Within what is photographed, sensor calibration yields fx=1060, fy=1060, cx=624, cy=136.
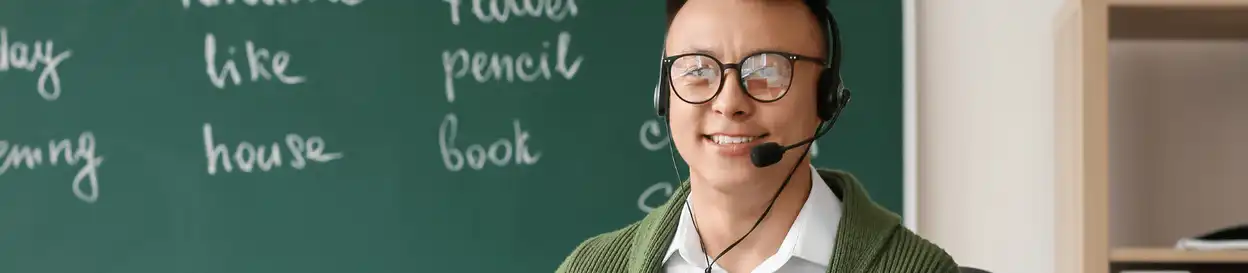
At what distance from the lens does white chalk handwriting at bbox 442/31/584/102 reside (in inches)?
66.1

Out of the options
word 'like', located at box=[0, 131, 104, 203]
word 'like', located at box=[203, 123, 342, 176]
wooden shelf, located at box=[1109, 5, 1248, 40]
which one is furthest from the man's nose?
word 'like', located at box=[0, 131, 104, 203]

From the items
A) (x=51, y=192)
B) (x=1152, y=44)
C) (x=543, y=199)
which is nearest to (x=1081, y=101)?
(x=1152, y=44)

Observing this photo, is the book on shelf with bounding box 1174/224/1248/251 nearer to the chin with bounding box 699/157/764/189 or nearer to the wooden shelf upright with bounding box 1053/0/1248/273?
the wooden shelf upright with bounding box 1053/0/1248/273

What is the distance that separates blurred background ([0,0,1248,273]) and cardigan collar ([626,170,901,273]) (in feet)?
2.64

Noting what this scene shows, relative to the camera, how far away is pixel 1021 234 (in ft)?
5.38

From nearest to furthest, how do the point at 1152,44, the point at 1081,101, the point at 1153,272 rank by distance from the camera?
the point at 1081,101 < the point at 1153,272 < the point at 1152,44

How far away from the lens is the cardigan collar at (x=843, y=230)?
2.46 feet

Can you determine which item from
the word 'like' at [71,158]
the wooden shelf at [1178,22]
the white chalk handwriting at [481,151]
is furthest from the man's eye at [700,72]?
the word 'like' at [71,158]

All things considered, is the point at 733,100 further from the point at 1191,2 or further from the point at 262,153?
the point at 262,153

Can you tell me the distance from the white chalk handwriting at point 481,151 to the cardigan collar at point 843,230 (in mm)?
831

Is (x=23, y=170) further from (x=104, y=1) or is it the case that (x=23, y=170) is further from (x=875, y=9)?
(x=875, y=9)

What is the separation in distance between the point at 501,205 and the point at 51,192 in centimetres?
73

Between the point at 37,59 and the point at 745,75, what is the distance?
143cm

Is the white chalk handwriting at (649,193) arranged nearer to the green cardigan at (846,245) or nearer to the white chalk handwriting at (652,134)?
the white chalk handwriting at (652,134)
